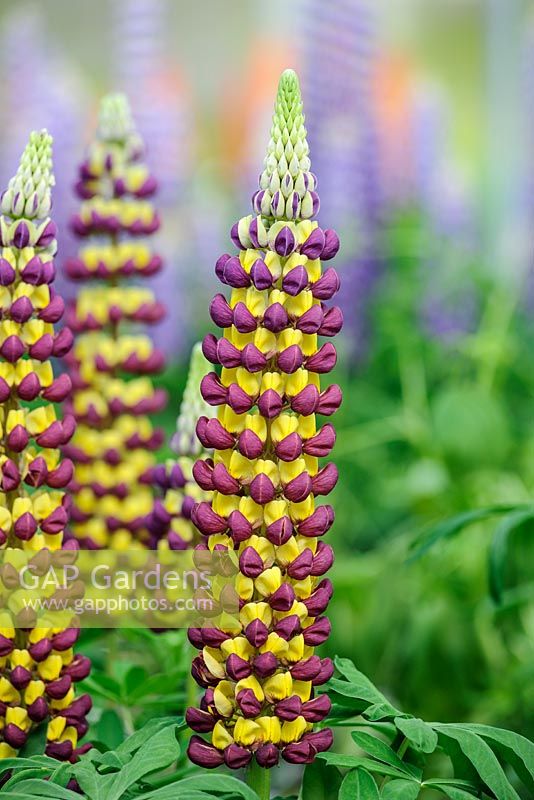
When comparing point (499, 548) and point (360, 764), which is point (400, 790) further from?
point (499, 548)

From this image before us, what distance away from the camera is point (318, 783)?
910 mm

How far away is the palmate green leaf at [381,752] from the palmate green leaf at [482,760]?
0.04 m

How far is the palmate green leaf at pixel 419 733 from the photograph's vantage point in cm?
84

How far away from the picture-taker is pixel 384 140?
3607 millimetres

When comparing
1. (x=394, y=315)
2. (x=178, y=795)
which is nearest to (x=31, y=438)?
(x=178, y=795)

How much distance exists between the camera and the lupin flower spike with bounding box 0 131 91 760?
0.94 metres

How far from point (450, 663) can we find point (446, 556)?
0.55 feet

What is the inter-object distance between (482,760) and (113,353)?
2.05 feet

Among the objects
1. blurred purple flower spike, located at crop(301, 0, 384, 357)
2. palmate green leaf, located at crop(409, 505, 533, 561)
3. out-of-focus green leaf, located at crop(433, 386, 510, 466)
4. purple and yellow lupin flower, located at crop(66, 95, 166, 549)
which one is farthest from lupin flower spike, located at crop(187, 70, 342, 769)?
blurred purple flower spike, located at crop(301, 0, 384, 357)

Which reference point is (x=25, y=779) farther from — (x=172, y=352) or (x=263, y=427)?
(x=172, y=352)

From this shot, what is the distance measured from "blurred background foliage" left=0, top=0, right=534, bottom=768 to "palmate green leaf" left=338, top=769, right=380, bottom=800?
0.28 metres

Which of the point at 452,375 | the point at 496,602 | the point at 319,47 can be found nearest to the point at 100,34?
the point at 319,47

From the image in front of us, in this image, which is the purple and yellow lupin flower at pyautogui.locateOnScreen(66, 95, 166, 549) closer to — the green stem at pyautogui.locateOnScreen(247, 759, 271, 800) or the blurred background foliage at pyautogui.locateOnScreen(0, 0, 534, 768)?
the blurred background foliage at pyautogui.locateOnScreen(0, 0, 534, 768)

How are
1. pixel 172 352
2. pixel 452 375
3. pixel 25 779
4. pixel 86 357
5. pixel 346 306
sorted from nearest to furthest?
pixel 25 779
pixel 86 357
pixel 452 375
pixel 346 306
pixel 172 352
